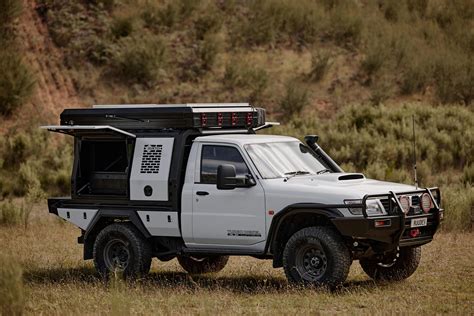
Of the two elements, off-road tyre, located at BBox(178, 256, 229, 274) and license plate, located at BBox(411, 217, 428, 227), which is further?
off-road tyre, located at BBox(178, 256, 229, 274)

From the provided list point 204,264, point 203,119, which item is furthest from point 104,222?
point 203,119

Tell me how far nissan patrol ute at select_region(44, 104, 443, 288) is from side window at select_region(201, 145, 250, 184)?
0.01m

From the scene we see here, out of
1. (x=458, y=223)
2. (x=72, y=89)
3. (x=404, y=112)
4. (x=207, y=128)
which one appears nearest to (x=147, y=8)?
(x=72, y=89)

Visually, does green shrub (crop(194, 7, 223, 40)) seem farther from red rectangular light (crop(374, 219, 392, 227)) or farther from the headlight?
red rectangular light (crop(374, 219, 392, 227))

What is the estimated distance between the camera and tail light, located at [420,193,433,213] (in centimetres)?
1278

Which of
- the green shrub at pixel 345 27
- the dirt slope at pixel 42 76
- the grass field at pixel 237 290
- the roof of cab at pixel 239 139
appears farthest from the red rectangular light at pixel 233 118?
the green shrub at pixel 345 27

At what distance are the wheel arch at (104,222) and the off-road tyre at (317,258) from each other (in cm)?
225

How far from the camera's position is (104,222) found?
570 inches

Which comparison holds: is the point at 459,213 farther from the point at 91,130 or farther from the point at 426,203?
the point at 91,130

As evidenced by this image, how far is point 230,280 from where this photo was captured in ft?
46.4

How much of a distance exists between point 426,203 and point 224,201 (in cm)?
251

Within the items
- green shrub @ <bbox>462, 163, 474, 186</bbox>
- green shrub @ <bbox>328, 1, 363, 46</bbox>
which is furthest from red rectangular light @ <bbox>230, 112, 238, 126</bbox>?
green shrub @ <bbox>328, 1, 363, 46</bbox>

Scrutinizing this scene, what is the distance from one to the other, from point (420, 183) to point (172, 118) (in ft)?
41.3

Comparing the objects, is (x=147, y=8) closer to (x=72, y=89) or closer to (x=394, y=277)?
(x=72, y=89)
